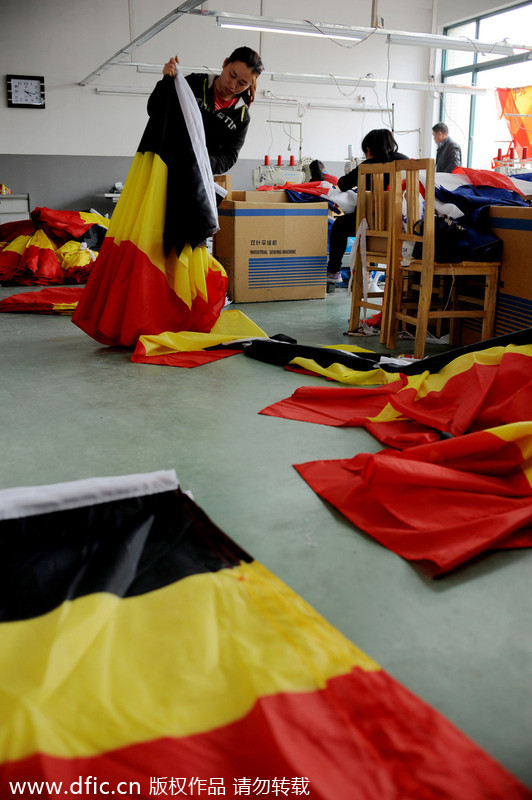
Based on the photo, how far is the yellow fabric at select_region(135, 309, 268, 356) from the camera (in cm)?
331

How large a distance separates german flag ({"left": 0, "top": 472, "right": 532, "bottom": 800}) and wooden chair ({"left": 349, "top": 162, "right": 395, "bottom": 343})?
2517 mm

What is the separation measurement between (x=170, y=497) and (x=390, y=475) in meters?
0.54

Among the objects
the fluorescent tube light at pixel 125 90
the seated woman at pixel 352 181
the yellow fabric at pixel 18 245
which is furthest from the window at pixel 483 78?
the yellow fabric at pixel 18 245

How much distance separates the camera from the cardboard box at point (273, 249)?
4887 millimetres

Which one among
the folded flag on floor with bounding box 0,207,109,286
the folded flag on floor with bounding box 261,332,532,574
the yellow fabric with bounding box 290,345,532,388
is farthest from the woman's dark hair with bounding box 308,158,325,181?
the folded flag on floor with bounding box 261,332,532,574

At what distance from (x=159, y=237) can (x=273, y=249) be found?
1791 mm

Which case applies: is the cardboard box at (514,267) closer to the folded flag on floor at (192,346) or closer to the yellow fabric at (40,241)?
the folded flag on floor at (192,346)

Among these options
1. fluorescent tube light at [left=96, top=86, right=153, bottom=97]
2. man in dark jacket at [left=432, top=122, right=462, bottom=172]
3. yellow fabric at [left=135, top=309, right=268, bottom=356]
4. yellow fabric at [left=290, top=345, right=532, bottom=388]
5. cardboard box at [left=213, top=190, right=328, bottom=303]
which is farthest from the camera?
fluorescent tube light at [left=96, top=86, right=153, bottom=97]

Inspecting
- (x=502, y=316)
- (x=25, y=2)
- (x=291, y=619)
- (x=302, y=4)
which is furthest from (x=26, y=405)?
(x=302, y=4)

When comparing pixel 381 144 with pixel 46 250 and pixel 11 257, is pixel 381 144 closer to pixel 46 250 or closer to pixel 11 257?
pixel 46 250

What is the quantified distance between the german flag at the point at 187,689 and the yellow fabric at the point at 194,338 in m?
1.94

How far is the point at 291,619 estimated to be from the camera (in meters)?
1.19

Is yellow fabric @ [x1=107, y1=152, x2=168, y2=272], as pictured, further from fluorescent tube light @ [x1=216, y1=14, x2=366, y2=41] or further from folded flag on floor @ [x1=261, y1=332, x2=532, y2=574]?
fluorescent tube light @ [x1=216, y1=14, x2=366, y2=41]

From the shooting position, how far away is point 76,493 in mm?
1489
